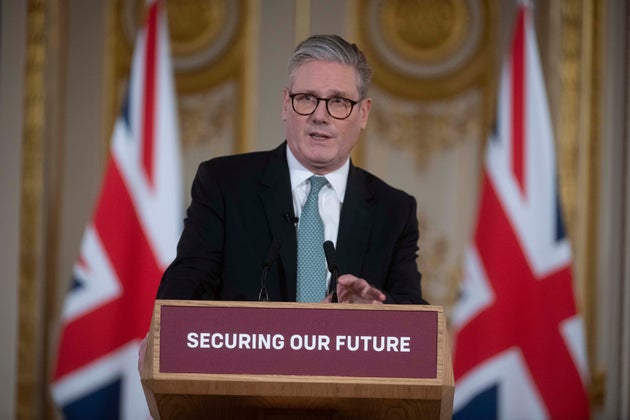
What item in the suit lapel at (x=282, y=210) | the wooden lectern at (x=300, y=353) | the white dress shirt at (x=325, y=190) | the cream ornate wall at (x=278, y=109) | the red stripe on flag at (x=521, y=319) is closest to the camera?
the wooden lectern at (x=300, y=353)

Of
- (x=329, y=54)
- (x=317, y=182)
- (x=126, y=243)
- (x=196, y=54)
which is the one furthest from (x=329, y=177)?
(x=196, y=54)

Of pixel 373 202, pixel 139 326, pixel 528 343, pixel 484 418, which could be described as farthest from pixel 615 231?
pixel 373 202

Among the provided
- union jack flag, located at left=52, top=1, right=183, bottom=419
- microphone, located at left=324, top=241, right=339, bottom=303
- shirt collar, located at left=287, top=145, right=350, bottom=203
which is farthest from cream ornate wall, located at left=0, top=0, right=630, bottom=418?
microphone, located at left=324, top=241, right=339, bottom=303

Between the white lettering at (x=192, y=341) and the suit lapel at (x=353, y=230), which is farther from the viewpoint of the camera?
the suit lapel at (x=353, y=230)

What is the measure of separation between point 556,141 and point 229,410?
3.44 metres

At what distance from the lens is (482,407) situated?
4.86m

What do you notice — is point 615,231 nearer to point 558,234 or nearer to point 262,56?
point 558,234

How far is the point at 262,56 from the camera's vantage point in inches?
207

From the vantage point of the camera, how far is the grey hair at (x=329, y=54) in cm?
252

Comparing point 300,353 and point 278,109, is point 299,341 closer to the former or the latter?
point 300,353

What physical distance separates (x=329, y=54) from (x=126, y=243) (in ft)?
8.39

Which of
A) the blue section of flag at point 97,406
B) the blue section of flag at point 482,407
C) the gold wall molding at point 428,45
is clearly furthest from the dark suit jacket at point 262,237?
the gold wall molding at point 428,45

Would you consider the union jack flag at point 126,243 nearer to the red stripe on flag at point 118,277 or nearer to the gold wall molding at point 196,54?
the red stripe on flag at point 118,277

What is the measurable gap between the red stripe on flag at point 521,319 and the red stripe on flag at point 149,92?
4.99ft
